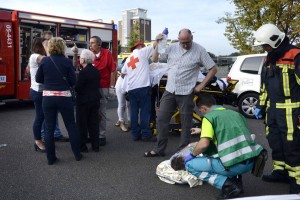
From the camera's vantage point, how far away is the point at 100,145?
20.7 ft

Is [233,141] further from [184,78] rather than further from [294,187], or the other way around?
[184,78]

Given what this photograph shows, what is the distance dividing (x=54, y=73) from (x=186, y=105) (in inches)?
76.6

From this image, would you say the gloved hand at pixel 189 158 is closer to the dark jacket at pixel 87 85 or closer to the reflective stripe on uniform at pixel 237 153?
the reflective stripe on uniform at pixel 237 153

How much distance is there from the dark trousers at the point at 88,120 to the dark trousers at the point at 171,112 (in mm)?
1097

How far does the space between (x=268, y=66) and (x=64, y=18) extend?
855 cm

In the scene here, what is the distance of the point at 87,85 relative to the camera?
5.51 meters

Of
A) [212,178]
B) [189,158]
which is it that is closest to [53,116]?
[189,158]

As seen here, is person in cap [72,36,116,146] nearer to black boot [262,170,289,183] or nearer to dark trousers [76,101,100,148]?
dark trousers [76,101,100,148]

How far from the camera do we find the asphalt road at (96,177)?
4074mm

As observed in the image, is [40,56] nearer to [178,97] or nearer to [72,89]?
[72,89]

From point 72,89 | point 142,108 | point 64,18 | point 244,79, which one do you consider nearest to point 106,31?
point 64,18

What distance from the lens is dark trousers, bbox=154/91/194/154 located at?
5148 millimetres

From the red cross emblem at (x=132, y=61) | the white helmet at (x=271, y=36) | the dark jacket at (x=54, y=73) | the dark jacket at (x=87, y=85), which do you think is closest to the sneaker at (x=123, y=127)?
the red cross emblem at (x=132, y=61)

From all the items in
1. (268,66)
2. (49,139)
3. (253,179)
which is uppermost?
(268,66)
